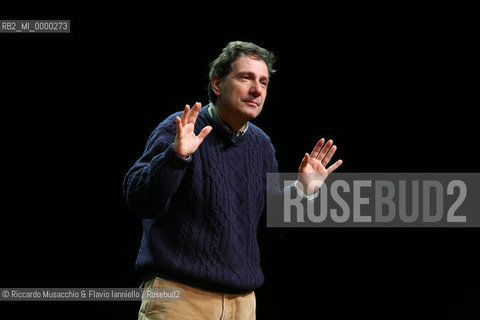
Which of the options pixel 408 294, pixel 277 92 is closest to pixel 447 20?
pixel 277 92

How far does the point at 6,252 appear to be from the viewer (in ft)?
8.14

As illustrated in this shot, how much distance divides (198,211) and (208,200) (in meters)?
0.04

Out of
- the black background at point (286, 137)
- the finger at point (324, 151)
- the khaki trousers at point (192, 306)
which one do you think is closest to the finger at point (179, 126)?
the khaki trousers at point (192, 306)

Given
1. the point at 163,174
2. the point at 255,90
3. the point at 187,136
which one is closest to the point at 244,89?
the point at 255,90

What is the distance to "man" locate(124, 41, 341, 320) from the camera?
4.46 feet

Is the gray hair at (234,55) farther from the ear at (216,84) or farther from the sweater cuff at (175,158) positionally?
the sweater cuff at (175,158)

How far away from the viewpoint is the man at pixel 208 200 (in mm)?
1359

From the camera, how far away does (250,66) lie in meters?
1.59

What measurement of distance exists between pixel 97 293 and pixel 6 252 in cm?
46

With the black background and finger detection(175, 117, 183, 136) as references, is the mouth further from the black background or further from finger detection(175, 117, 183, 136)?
the black background

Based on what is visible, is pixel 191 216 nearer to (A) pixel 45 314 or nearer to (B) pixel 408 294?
(A) pixel 45 314

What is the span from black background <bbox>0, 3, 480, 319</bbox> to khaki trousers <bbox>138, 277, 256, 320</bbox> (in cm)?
118

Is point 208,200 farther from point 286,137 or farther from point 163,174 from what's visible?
point 286,137

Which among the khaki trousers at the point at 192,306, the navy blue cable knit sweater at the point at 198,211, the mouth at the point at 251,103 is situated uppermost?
the mouth at the point at 251,103
